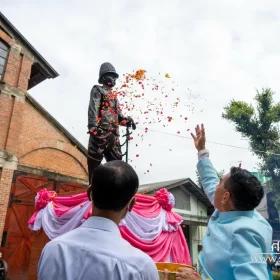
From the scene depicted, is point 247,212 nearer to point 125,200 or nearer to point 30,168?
point 125,200

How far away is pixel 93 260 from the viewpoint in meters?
0.98

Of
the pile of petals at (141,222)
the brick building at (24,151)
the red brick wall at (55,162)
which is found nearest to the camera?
the pile of petals at (141,222)

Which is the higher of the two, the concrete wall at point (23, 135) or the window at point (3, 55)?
the window at point (3, 55)

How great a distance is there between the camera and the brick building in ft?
28.1

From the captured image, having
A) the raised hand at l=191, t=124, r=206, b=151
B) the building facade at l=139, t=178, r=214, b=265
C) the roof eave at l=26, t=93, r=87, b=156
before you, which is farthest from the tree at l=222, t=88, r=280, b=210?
the raised hand at l=191, t=124, r=206, b=151

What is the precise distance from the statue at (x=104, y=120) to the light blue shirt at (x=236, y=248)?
10.6ft

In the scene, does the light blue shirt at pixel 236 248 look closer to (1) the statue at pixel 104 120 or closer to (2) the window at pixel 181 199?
(1) the statue at pixel 104 120

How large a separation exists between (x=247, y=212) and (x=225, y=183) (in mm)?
201

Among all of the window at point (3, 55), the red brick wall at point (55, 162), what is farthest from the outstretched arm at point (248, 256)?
the window at point (3, 55)

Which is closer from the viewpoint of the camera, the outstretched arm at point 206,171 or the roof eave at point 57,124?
the outstretched arm at point 206,171

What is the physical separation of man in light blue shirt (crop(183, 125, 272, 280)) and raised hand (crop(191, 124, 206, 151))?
1.86 ft

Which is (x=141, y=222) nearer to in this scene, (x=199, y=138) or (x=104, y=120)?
(x=104, y=120)

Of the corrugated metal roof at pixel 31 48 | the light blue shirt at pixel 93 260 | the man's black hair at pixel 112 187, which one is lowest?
the light blue shirt at pixel 93 260

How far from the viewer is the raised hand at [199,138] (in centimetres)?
210
